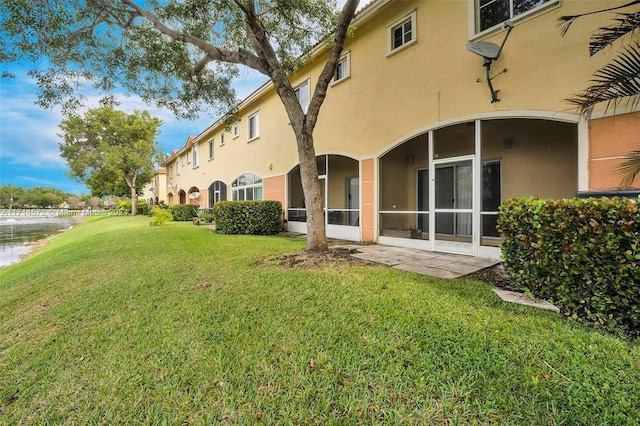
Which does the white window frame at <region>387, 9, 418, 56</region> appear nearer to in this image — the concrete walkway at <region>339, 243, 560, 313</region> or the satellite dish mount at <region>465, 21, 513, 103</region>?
the satellite dish mount at <region>465, 21, 513, 103</region>

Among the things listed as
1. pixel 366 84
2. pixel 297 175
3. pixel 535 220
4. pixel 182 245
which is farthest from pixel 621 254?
pixel 297 175

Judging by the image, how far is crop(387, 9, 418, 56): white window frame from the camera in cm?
738

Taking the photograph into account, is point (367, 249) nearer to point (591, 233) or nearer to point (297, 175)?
point (591, 233)

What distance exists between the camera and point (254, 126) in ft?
50.8

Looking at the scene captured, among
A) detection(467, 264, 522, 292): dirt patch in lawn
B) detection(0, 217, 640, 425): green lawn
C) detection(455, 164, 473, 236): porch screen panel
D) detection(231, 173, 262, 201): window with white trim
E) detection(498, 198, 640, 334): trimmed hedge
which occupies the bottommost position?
detection(0, 217, 640, 425): green lawn

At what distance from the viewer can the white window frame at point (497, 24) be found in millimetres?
5218

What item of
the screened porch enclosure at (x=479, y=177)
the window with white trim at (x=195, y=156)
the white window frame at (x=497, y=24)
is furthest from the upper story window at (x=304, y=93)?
the window with white trim at (x=195, y=156)

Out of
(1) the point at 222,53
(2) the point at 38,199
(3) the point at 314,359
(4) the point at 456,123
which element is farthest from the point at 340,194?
(2) the point at 38,199

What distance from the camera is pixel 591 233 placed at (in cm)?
288

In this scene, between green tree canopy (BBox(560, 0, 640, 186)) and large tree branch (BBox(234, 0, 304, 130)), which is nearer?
green tree canopy (BBox(560, 0, 640, 186))

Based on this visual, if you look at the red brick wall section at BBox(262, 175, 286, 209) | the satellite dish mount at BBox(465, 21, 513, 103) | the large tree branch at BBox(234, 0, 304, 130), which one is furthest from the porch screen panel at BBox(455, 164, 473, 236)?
the red brick wall section at BBox(262, 175, 286, 209)

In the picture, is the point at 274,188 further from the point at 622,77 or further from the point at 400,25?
the point at 622,77

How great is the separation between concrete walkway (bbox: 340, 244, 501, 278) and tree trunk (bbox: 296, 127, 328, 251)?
41.1 inches

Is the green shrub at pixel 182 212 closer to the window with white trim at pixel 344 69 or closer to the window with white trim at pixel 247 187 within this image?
the window with white trim at pixel 247 187
